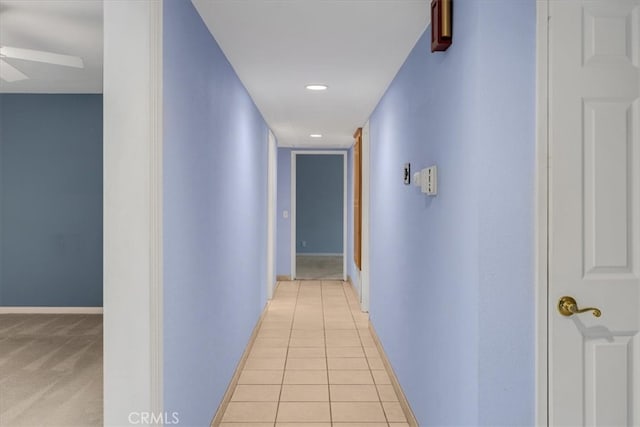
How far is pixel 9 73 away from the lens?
4.24 meters

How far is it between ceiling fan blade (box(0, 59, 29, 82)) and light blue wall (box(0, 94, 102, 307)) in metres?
0.80

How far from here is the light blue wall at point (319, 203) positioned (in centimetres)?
1114

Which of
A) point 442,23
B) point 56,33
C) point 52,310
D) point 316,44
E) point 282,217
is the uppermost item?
point 56,33

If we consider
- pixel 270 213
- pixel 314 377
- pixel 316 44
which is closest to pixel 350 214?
pixel 270 213

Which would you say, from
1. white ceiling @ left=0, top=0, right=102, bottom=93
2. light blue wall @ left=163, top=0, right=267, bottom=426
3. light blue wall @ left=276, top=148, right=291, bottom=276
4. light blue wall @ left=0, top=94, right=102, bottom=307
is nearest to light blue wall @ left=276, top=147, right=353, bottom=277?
light blue wall @ left=276, top=148, right=291, bottom=276

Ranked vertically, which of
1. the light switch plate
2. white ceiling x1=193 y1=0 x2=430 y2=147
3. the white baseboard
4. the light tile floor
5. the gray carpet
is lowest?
the light tile floor

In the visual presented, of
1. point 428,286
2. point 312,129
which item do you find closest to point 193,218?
point 428,286

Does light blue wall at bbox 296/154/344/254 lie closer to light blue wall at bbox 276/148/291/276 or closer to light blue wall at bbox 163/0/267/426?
light blue wall at bbox 276/148/291/276

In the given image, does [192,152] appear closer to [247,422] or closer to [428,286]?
[428,286]

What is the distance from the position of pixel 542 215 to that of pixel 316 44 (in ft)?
5.57

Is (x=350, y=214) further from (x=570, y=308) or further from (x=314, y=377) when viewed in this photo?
(x=570, y=308)

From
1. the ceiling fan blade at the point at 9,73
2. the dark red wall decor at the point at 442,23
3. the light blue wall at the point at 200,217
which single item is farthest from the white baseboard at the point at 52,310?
the dark red wall decor at the point at 442,23

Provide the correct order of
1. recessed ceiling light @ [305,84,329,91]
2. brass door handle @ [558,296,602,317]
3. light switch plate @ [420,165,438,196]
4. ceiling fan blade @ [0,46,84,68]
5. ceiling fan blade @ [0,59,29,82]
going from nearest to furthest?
brass door handle @ [558,296,602,317] → light switch plate @ [420,165,438,196] → ceiling fan blade @ [0,46,84,68] → recessed ceiling light @ [305,84,329,91] → ceiling fan blade @ [0,59,29,82]

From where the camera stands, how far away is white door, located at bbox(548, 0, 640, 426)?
5.45 ft
